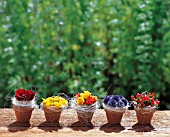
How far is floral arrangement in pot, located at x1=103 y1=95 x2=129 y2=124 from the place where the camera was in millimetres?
2270

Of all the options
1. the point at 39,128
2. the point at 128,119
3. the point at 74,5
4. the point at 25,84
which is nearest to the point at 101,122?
the point at 128,119

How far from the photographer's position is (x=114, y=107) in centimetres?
227

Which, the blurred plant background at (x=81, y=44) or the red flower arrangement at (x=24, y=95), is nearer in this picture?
the red flower arrangement at (x=24, y=95)

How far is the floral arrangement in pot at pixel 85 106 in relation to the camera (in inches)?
89.4

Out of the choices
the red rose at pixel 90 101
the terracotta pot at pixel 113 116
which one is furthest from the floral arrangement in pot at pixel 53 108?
the terracotta pot at pixel 113 116

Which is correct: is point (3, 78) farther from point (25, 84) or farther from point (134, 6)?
point (134, 6)

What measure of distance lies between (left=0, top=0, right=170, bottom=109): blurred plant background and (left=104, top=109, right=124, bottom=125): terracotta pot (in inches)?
41.1

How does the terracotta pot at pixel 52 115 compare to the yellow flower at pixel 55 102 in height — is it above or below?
below

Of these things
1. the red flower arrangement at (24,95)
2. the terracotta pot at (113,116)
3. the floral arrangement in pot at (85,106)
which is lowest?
the terracotta pot at (113,116)

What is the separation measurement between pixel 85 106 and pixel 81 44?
145 centimetres

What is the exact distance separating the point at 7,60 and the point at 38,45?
0.27 metres

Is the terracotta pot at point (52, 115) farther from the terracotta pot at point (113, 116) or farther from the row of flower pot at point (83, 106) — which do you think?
the terracotta pot at point (113, 116)

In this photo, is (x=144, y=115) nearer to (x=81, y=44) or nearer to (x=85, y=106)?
(x=85, y=106)

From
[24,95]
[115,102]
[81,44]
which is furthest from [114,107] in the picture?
[81,44]
